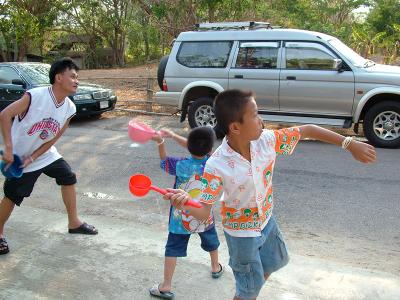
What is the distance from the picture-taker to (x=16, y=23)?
929 inches

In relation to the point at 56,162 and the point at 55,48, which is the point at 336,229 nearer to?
the point at 56,162

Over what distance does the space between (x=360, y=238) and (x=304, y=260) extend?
822 mm

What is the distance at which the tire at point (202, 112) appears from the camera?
28.9 feet

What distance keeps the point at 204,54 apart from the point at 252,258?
7.04 metres

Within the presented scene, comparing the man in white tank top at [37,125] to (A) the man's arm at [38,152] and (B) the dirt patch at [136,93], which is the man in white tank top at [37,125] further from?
(B) the dirt patch at [136,93]

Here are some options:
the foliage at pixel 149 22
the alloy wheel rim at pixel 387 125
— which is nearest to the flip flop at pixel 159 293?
the alloy wheel rim at pixel 387 125

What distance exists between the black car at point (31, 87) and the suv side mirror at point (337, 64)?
5.56 m

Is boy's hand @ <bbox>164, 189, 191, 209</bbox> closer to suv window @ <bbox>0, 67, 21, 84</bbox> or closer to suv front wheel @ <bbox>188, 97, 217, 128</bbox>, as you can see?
suv front wheel @ <bbox>188, 97, 217, 128</bbox>

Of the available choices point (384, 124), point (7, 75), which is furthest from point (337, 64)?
point (7, 75)

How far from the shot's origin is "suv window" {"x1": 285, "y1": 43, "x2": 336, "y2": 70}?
7.96 meters

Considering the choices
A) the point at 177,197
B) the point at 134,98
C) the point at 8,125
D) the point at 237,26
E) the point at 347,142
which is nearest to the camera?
the point at 177,197

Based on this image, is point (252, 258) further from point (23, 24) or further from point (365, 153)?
point (23, 24)

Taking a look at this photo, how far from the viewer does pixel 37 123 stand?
143 inches

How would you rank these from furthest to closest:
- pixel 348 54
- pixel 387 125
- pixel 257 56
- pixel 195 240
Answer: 1. pixel 257 56
2. pixel 348 54
3. pixel 387 125
4. pixel 195 240
